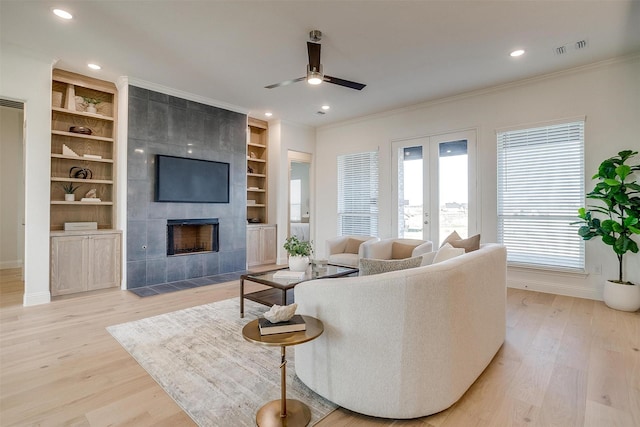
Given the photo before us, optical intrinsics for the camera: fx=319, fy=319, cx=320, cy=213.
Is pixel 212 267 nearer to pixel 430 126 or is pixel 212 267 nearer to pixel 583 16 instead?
pixel 430 126

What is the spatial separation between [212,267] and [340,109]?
361 cm

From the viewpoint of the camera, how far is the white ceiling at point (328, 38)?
9.37 feet

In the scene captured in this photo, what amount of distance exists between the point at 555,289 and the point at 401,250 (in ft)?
6.86

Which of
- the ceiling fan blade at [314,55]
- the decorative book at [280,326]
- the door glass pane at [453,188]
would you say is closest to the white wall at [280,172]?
the door glass pane at [453,188]

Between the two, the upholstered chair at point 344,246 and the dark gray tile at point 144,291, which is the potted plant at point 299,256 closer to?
the upholstered chair at point 344,246

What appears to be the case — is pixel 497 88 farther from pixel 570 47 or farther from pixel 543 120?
pixel 570 47

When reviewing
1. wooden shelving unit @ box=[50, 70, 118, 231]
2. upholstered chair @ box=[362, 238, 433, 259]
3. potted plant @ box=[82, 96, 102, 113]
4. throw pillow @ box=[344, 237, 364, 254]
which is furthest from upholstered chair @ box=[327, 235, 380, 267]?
potted plant @ box=[82, 96, 102, 113]

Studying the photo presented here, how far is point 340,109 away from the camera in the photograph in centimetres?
584

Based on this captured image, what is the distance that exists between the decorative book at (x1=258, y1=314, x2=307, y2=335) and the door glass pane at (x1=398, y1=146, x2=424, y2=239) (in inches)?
169

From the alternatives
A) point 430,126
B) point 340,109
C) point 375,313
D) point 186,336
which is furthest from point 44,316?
point 430,126

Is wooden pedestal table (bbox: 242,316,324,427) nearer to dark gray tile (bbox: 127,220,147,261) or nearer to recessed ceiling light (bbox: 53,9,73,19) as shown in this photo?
recessed ceiling light (bbox: 53,9,73,19)

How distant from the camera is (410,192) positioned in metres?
5.64

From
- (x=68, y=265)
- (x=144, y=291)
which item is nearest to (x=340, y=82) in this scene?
(x=144, y=291)

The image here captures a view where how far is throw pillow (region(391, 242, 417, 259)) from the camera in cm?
438
